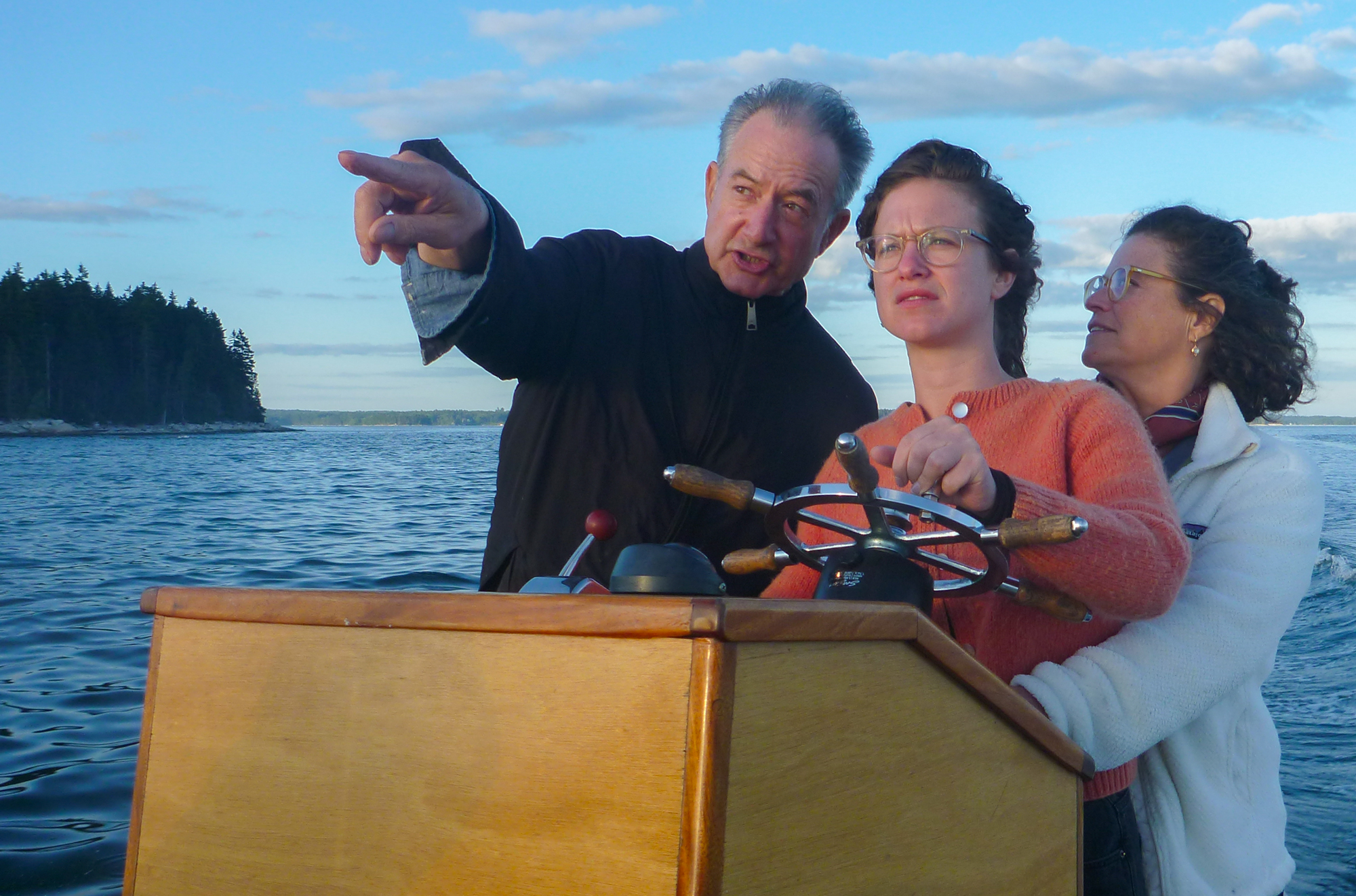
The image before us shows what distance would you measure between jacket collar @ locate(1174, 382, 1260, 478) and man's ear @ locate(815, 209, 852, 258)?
930 mm

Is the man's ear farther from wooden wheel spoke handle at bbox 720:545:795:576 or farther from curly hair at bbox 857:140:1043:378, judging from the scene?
wooden wheel spoke handle at bbox 720:545:795:576

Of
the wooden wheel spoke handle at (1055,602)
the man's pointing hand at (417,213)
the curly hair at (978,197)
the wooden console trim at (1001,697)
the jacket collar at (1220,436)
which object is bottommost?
the wooden console trim at (1001,697)

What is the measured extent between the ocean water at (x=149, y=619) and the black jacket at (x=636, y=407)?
135 cm

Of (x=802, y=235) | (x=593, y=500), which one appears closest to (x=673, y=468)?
(x=593, y=500)

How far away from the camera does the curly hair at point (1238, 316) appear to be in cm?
249

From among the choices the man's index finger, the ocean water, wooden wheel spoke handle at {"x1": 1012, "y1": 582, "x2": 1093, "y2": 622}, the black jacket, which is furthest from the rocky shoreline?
wooden wheel spoke handle at {"x1": 1012, "y1": 582, "x2": 1093, "y2": 622}

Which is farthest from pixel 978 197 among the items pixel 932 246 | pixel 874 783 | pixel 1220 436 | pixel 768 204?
pixel 874 783

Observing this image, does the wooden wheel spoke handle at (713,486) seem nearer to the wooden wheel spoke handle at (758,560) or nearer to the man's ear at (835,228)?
the wooden wheel spoke handle at (758,560)

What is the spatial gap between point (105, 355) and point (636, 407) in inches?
2765

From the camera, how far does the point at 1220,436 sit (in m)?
2.33

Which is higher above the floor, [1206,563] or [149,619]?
[1206,563]

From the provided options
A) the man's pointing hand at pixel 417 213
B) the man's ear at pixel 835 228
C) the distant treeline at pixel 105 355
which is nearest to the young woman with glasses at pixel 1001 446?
the man's ear at pixel 835 228

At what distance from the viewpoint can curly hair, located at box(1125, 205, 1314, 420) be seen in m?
2.49

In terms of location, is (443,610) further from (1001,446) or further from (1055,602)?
(1001,446)
